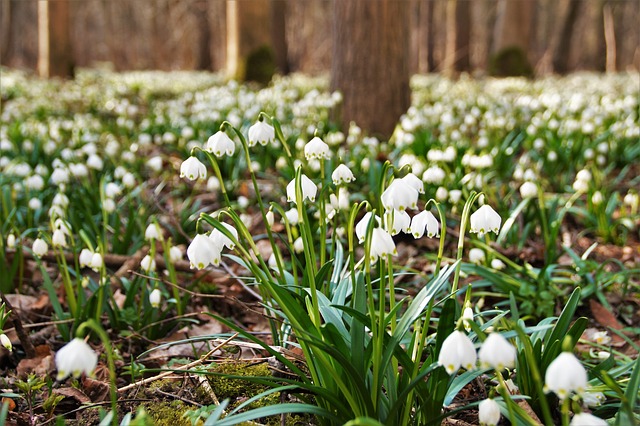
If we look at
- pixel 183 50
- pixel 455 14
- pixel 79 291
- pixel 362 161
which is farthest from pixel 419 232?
pixel 183 50

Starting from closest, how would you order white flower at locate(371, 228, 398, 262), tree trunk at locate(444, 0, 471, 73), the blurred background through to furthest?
1. white flower at locate(371, 228, 398, 262)
2. the blurred background
3. tree trunk at locate(444, 0, 471, 73)

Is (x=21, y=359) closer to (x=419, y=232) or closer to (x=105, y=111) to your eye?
(x=419, y=232)

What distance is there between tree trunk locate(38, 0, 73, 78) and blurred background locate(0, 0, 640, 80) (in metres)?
0.02

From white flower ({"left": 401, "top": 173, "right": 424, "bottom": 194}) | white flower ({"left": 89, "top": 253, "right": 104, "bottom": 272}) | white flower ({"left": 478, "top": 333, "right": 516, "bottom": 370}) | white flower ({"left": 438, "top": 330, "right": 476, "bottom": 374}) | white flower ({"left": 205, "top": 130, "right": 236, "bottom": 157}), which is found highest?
white flower ({"left": 205, "top": 130, "right": 236, "bottom": 157})

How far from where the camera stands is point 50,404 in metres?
2.05

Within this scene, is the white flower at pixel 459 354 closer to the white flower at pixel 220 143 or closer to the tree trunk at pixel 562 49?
the white flower at pixel 220 143

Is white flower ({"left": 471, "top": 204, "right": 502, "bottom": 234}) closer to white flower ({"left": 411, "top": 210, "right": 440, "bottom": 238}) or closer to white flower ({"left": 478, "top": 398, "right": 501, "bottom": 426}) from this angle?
white flower ({"left": 411, "top": 210, "right": 440, "bottom": 238})

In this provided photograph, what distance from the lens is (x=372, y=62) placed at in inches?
225

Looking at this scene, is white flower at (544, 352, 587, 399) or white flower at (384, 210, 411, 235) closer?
white flower at (544, 352, 587, 399)

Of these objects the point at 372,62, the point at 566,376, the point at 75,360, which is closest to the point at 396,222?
the point at 566,376

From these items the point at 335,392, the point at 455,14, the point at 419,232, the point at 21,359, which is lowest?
the point at 21,359

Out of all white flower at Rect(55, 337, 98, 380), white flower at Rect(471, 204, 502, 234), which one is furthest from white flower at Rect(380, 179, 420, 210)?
white flower at Rect(55, 337, 98, 380)

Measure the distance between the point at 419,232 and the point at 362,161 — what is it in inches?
111

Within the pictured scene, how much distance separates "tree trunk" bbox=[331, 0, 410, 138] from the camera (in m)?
5.57
